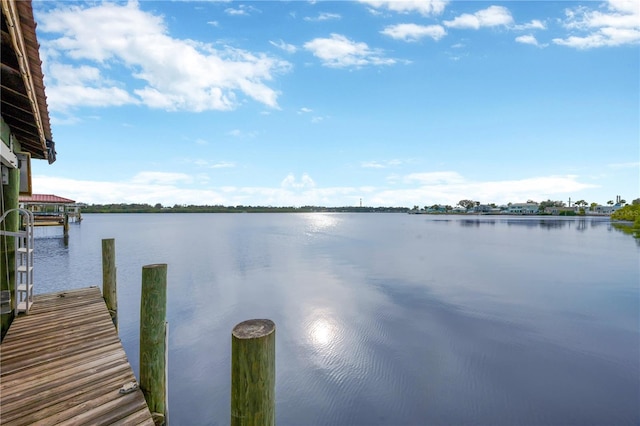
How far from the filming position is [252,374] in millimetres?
2564

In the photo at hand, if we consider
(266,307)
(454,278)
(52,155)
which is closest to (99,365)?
(52,155)

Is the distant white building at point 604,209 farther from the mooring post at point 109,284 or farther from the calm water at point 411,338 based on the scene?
the mooring post at point 109,284

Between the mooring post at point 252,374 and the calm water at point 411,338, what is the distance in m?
4.88

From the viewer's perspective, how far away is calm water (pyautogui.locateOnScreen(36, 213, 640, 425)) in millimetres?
7004

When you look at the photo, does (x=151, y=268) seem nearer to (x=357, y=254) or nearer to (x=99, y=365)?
(x=99, y=365)

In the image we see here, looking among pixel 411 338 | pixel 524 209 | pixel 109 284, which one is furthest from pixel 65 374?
pixel 524 209

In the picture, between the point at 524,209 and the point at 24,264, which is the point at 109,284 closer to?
the point at 24,264

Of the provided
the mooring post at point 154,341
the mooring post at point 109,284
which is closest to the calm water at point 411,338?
the mooring post at point 109,284

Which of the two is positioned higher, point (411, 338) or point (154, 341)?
point (154, 341)

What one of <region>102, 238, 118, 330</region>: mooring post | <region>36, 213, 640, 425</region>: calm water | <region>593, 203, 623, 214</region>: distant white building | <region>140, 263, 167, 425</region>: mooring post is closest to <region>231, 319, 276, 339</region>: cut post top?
<region>140, 263, 167, 425</region>: mooring post

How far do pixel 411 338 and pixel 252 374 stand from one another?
9.48 meters

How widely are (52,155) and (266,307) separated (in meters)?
9.95

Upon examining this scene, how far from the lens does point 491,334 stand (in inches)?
428

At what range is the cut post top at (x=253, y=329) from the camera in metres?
2.52
